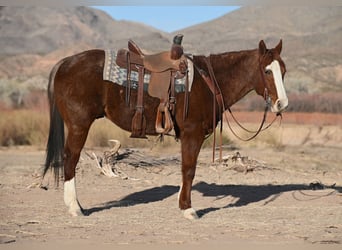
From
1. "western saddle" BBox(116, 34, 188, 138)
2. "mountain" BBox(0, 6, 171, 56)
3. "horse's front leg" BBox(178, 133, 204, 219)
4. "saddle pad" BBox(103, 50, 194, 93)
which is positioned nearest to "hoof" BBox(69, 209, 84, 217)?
"western saddle" BBox(116, 34, 188, 138)

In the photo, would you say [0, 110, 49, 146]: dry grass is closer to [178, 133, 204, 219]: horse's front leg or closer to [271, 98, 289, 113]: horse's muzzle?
[178, 133, 204, 219]: horse's front leg

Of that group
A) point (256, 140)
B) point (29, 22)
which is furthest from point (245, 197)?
point (29, 22)

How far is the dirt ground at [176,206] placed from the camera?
22.7 feet

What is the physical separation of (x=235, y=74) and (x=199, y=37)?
7015 cm

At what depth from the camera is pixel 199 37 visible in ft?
256

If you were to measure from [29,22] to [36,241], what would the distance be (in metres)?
81.2

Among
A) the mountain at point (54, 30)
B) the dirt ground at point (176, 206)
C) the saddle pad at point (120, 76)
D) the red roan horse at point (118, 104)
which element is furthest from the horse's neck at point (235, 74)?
the mountain at point (54, 30)

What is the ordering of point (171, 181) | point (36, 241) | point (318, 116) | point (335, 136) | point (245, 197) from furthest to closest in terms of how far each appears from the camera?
1. point (318, 116)
2. point (335, 136)
3. point (171, 181)
4. point (245, 197)
5. point (36, 241)

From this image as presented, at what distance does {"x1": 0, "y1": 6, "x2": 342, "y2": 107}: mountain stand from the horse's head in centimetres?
3031

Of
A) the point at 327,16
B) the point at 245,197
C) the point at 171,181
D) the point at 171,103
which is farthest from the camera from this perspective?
the point at 327,16

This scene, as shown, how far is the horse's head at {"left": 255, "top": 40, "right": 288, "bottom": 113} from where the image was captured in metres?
8.30

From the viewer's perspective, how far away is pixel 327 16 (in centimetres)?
7831

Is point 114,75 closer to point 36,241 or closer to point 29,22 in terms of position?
point 36,241

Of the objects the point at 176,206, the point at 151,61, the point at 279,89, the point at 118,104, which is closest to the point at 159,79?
the point at 151,61
